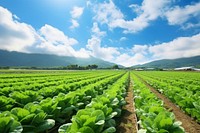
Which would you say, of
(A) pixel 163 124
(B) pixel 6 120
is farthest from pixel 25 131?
(A) pixel 163 124

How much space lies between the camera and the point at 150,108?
5098 millimetres

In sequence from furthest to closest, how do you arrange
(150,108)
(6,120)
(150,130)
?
(150,108)
(150,130)
(6,120)

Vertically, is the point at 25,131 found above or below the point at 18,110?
below

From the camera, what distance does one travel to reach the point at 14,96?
684 centimetres

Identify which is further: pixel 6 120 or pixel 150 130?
pixel 150 130

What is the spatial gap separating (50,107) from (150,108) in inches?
110

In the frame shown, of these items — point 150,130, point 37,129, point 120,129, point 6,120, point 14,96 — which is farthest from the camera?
point 14,96

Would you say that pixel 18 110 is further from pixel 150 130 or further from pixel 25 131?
pixel 150 130

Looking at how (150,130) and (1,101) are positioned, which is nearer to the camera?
(150,130)

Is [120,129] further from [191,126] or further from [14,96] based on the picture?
[14,96]

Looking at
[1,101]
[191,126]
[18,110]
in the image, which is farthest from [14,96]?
[191,126]

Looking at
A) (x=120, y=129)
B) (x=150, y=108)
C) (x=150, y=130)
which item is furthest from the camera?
(x=120, y=129)

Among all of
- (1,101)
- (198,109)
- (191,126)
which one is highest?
(1,101)

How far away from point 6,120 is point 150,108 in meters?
3.53
